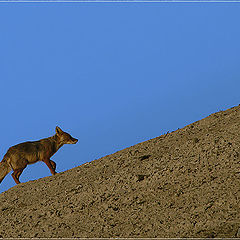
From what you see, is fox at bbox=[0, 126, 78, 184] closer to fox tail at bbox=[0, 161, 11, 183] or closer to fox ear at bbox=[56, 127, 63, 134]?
fox tail at bbox=[0, 161, 11, 183]

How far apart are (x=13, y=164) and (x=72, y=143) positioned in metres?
2.36

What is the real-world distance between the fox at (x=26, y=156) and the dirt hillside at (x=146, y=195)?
2.04 ft

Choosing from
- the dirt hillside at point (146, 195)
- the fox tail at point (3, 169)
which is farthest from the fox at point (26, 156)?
the dirt hillside at point (146, 195)

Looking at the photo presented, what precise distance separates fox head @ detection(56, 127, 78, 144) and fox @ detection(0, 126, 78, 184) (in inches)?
10.6

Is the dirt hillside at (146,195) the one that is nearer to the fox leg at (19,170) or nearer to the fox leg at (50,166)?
the fox leg at (50,166)

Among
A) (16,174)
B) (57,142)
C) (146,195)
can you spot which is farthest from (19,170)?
(146,195)

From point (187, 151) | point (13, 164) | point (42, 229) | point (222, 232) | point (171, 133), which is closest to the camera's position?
point (222, 232)

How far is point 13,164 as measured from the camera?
46.4 ft

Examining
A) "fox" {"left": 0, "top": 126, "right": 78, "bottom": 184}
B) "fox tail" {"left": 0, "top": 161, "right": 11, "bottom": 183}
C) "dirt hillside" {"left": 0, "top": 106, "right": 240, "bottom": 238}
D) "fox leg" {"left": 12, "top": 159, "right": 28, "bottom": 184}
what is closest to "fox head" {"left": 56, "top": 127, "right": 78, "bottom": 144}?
"fox" {"left": 0, "top": 126, "right": 78, "bottom": 184}

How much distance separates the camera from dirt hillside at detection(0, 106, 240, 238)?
867 centimetres

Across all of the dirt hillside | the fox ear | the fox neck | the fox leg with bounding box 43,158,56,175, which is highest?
the fox ear

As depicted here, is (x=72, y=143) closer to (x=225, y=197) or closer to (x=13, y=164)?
(x=13, y=164)

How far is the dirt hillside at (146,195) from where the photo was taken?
867 centimetres

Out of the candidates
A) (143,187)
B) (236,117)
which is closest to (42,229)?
(143,187)
